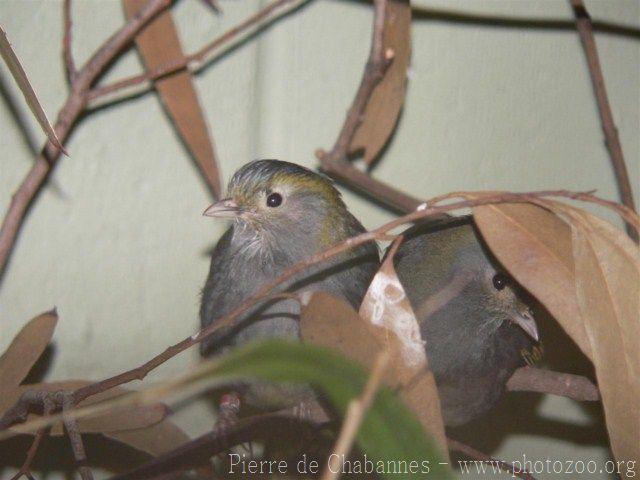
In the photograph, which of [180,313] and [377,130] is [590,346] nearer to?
[377,130]

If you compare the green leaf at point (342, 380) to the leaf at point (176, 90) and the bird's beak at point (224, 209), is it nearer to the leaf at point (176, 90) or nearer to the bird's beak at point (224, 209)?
the bird's beak at point (224, 209)

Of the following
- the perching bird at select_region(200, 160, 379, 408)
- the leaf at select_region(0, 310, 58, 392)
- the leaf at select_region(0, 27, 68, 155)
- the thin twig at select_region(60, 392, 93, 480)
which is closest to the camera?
the leaf at select_region(0, 27, 68, 155)

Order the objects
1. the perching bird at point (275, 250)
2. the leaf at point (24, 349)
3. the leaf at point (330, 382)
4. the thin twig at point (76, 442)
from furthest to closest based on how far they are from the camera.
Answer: the perching bird at point (275, 250) < the leaf at point (24, 349) < the thin twig at point (76, 442) < the leaf at point (330, 382)

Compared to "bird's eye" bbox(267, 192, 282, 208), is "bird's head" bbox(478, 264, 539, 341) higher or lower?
lower

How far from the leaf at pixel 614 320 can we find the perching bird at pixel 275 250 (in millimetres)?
422

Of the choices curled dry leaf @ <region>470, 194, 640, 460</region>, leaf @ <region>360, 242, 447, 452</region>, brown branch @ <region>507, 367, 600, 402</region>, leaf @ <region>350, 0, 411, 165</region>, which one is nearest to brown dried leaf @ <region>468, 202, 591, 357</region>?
curled dry leaf @ <region>470, 194, 640, 460</region>

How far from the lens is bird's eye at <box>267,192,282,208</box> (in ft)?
4.20

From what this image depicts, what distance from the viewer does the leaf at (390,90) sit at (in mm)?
1374

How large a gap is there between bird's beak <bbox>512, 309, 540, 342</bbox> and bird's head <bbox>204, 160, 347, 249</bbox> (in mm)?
315

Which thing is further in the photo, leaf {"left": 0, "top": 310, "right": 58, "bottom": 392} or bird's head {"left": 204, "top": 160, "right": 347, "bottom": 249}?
bird's head {"left": 204, "top": 160, "right": 347, "bottom": 249}

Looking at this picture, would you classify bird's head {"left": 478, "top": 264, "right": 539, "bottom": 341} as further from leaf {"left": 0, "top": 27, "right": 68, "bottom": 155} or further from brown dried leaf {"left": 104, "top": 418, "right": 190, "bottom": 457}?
leaf {"left": 0, "top": 27, "right": 68, "bottom": 155}

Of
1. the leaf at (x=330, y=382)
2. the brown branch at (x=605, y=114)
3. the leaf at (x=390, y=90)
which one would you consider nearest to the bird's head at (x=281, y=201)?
the leaf at (x=390, y=90)

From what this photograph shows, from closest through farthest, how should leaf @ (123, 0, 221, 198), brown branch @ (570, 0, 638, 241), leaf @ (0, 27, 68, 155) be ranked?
leaf @ (0, 27, 68, 155) → leaf @ (123, 0, 221, 198) → brown branch @ (570, 0, 638, 241)

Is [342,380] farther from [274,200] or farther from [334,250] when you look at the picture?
[274,200]
